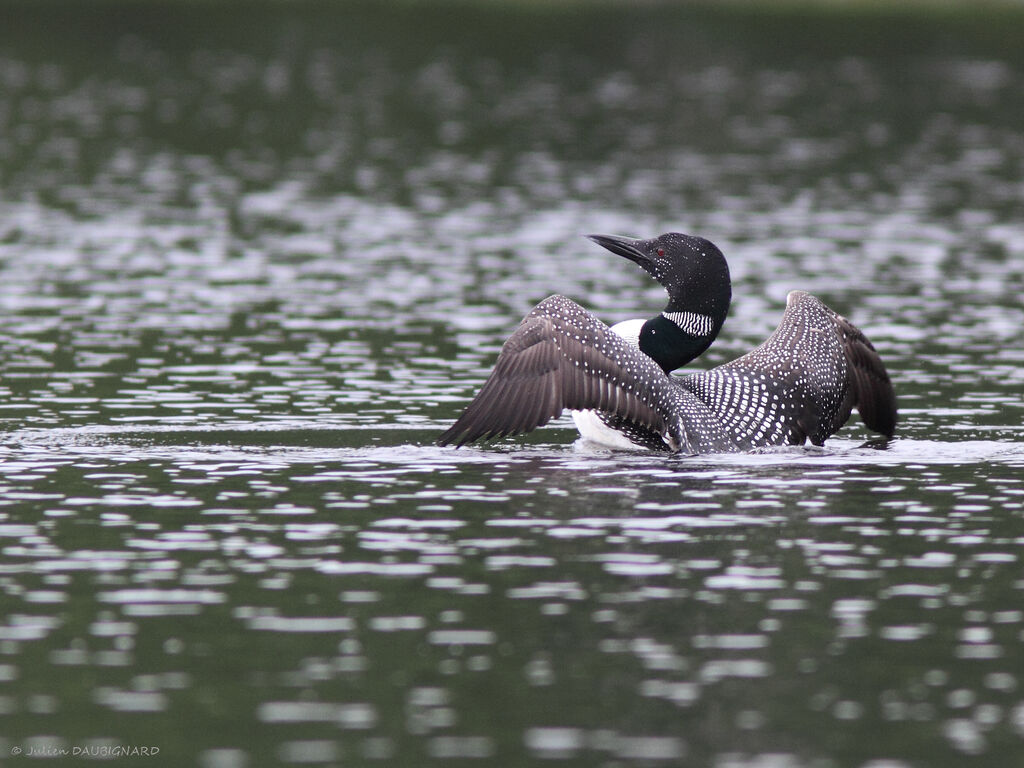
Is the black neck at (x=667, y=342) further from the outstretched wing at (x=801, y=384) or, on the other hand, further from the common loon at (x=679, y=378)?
the outstretched wing at (x=801, y=384)

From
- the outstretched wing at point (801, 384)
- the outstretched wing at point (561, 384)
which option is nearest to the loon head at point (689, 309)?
the outstretched wing at point (801, 384)

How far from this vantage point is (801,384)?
44.5 feet

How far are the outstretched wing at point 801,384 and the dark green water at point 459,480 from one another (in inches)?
A: 13.6

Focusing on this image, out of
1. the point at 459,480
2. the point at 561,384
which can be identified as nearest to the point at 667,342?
the point at 561,384

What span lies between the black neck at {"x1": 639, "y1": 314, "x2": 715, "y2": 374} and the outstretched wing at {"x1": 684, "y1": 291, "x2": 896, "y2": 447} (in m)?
0.27

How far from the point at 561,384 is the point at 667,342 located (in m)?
1.41

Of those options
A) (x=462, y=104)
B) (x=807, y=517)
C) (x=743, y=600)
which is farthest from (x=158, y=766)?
(x=462, y=104)

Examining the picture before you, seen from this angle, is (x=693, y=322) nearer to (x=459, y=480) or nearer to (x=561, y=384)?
(x=561, y=384)

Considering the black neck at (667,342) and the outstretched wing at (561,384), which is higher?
the black neck at (667,342)

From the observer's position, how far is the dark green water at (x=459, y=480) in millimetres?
7535

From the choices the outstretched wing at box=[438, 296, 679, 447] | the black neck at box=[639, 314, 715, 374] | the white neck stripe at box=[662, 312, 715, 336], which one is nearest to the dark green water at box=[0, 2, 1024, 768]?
the outstretched wing at box=[438, 296, 679, 447]

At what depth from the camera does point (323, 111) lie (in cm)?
4138

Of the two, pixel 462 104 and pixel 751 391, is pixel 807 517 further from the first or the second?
pixel 462 104

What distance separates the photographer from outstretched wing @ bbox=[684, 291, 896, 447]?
13211 millimetres
